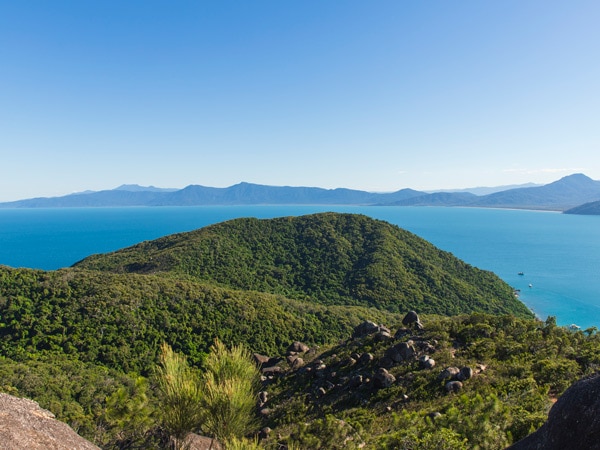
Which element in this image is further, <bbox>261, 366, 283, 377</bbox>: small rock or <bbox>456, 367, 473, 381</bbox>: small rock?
<bbox>261, 366, 283, 377</bbox>: small rock

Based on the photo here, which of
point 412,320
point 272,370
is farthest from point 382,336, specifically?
point 272,370

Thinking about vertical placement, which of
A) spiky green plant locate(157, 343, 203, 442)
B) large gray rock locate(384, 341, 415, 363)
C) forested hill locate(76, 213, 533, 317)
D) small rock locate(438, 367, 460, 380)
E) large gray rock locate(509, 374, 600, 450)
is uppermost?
large gray rock locate(509, 374, 600, 450)

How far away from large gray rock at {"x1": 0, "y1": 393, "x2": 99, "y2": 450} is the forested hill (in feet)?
205

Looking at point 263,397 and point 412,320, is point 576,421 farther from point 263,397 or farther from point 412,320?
point 412,320

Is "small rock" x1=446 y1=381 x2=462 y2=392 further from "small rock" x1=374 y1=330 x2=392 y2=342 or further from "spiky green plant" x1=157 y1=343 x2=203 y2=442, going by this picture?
"spiky green plant" x1=157 y1=343 x2=203 y2=442

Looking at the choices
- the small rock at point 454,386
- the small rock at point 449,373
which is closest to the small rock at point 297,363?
the small rock at point 449,373

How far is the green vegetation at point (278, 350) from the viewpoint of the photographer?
12220 millimetres

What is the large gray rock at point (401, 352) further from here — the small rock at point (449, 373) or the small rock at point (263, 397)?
the small rock at point (263, 397)

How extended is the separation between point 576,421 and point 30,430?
14.4 metres

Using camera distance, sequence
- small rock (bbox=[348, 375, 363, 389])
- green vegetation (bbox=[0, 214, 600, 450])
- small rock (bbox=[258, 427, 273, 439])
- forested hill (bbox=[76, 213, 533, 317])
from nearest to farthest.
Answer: green vegetation (bbox=[0, 214, 600, 450])
small rock (bbox=[258, 427, 273, 439])
small rock (bbox=[348, 375, 363, 389])
forested hill (bbox=[76, 213, 533, 317])

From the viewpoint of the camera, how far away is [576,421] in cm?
598

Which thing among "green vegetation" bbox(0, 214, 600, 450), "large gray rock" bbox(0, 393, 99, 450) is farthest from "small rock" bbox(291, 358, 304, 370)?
"large gray rock" bbox(0, 393, 99, 450)

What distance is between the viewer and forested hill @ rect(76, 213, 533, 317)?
76500mm

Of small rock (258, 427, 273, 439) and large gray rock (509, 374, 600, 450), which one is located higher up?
large gray rock (509, 374, 600, 450)
